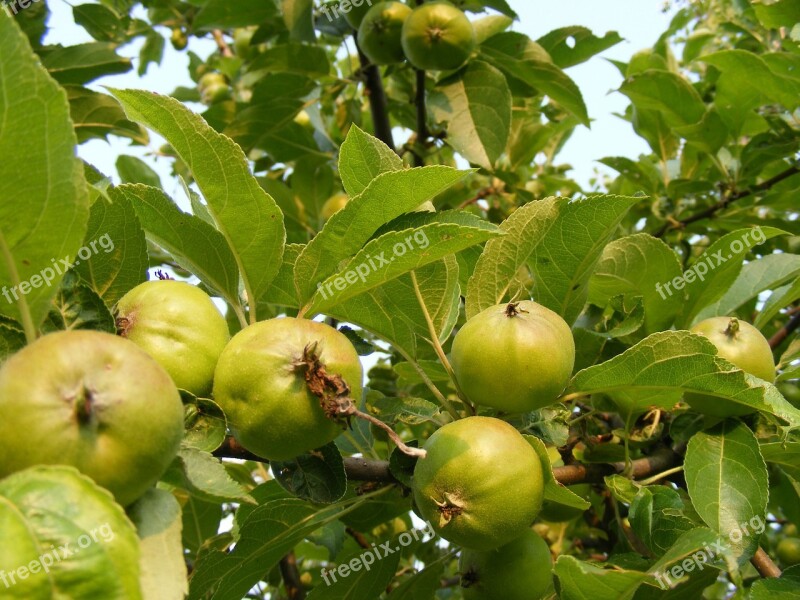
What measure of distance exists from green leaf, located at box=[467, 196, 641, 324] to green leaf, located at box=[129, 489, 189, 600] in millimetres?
906

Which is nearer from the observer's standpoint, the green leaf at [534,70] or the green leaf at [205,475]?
the green leaf at [205,475]

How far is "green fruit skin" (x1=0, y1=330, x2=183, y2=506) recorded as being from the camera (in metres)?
0.90

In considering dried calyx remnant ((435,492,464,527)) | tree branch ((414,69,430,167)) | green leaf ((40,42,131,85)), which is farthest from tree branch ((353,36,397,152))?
dried calyx remnant ((435,492,464,527))

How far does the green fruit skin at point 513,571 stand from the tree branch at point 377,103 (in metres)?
2.02

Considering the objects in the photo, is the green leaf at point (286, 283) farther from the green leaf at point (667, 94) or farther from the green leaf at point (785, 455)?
the green leaf at point (667, 94)

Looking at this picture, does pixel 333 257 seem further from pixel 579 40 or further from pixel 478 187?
pixel 478 187

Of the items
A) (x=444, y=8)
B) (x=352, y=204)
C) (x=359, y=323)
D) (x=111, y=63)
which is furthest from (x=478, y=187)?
(x=352, y=204)

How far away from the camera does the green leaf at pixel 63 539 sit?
83 centimetres

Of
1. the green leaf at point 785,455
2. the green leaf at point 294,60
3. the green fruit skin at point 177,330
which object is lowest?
the green leaf at point 785,455

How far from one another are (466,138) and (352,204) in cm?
189

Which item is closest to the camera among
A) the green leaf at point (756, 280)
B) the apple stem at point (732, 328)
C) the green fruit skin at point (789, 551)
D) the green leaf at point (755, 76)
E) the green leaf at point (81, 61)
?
the apple stem at point (732, 328)

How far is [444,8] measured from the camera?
3.04 meters

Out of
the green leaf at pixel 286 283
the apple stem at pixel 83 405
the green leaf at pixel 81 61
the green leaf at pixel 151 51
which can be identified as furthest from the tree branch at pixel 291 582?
the green leaf at pixel 151 51

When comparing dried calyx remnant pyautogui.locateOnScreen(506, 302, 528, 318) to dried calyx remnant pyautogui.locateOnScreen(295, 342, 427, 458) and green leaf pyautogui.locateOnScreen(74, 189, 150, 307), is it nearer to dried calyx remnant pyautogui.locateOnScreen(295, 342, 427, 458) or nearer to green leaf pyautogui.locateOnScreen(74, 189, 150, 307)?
dried calyx remnant pyautogui.locateOnScreen(295, 342, 427, 458)
